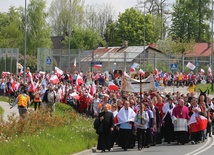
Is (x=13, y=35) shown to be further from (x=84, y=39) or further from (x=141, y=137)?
(x=141, y=137)

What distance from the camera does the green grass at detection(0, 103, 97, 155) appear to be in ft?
52.8

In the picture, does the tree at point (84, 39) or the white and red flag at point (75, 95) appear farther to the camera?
the tree at point (84, 39)

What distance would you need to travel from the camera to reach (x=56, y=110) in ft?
101

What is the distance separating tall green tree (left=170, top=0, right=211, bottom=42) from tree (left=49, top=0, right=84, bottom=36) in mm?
16138

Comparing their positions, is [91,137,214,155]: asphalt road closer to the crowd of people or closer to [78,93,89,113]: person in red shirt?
the crowd of people

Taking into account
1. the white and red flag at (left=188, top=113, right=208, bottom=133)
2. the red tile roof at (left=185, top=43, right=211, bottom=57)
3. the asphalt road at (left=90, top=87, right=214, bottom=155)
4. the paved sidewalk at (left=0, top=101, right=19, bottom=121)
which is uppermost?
the red tile roof at (left=185, top=43, right=211, bottom=57)

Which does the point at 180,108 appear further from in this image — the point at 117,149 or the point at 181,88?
the point at 181,88

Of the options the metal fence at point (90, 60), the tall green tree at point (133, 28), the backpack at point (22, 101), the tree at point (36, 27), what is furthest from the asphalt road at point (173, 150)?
the tall green tree at point (133, 28)

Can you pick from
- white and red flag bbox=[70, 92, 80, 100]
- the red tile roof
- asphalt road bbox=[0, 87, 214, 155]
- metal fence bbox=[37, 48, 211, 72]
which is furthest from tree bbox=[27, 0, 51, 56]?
asphalt road bbox=[0, 87, 214, 155]

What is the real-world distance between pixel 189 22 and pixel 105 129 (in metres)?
84.9

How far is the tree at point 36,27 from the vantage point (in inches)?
3329

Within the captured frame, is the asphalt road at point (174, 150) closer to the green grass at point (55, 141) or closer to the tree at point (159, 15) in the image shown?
the green grass at point (55, 141)

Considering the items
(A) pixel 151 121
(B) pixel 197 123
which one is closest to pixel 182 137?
(B) pixel 197 123

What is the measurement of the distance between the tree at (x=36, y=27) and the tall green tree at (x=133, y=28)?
18.3 m
